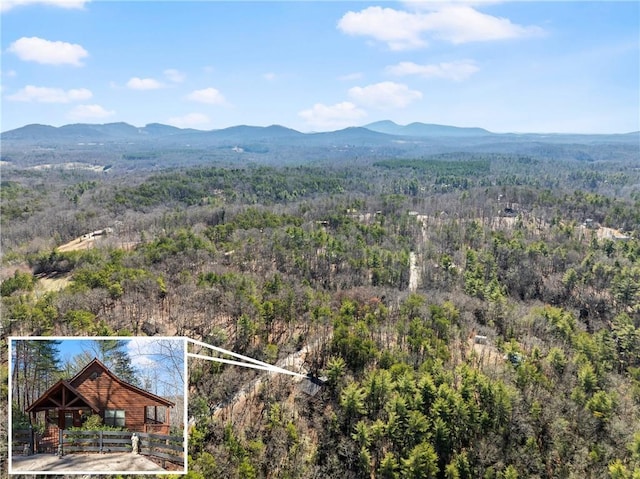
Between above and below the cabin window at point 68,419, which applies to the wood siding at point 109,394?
above

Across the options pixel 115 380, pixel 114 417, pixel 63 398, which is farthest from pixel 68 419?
pixel 115 380

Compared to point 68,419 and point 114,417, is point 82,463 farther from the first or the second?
point 114,417

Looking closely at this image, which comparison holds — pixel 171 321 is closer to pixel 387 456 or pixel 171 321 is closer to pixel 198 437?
pixel 198 437

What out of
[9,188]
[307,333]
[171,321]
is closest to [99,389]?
[307,333]

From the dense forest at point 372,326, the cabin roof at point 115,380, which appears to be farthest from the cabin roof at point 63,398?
the dense forest at point 372,326

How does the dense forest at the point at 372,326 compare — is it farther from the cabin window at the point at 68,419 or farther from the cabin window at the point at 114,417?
the cabin window at the point at 114,417

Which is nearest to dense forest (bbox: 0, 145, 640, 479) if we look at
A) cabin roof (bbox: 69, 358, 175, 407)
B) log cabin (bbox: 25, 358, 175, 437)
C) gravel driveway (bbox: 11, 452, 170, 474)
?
gravel driveway (bbox: 11, 452, 170, 474)
